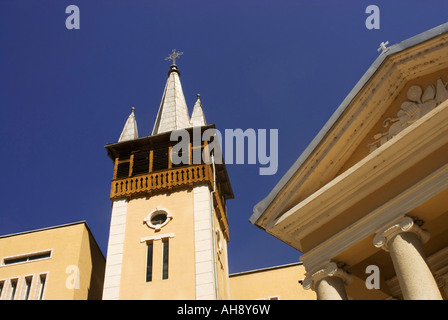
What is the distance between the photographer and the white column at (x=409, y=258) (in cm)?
862

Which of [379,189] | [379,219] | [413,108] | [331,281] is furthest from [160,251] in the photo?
[413,108]

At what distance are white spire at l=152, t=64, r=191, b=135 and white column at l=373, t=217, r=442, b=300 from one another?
23194mm

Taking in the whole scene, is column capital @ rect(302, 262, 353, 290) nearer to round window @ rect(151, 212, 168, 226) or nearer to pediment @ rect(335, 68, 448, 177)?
pediment @ rect(335, 68, 448, 177)

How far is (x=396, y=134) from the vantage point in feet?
34.9

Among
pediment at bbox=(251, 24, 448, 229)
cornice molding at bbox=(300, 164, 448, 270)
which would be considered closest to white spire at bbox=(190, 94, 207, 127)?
pediment at bbox=(251, 24, 448, 229)

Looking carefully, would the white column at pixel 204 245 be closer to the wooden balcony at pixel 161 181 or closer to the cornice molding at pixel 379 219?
the wooden balcony at pixel 161 181

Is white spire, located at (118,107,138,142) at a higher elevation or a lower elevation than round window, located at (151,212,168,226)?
higher

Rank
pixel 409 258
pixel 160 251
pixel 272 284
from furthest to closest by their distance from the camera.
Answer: pixel 272 284, pixel 160 251, pixel 409 258

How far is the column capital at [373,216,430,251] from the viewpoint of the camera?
9.32 meters

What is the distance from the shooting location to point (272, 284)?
26.8 meters

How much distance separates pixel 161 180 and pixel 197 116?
6.99m

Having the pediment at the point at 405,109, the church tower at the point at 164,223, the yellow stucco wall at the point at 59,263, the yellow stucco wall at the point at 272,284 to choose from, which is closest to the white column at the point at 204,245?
A: the church tower at the point at 164,223

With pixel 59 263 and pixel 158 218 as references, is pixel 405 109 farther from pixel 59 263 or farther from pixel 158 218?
pixel 59 263
